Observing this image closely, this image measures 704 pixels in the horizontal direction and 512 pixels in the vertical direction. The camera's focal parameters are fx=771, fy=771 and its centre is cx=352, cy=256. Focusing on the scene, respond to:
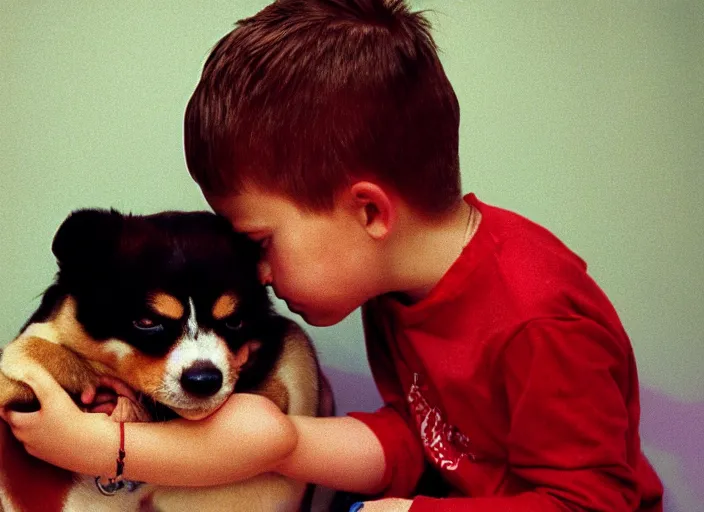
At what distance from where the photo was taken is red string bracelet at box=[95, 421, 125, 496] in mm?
855

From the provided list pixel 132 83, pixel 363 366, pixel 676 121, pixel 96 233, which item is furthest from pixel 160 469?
pixel 676 121

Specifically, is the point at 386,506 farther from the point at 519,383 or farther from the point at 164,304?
the point at 164,304

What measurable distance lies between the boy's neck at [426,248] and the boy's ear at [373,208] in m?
0.03

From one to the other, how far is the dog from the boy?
1.5 inches

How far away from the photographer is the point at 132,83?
4.70 ft

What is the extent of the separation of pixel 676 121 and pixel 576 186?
0.79ft

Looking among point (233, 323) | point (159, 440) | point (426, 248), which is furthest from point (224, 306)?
point (426, 248)

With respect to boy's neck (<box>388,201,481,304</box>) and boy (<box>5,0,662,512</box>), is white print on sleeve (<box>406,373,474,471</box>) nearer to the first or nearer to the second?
boy (<box>5,0,662,512</box>)

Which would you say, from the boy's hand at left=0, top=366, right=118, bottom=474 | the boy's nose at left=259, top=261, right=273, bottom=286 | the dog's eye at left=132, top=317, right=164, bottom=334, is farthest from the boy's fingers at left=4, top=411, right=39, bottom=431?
the boy's nose at left=259, top=261, right=273, bottom=286

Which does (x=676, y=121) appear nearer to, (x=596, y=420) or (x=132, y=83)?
(x=596, y=420)

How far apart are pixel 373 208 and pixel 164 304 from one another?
10.7 inches

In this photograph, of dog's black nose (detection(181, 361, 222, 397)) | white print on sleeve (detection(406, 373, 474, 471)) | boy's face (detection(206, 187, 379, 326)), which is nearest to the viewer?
dog's black nose (detection(181, 361, 222, 397))

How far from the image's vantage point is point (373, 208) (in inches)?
36.7

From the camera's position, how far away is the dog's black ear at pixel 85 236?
86 centimetres
